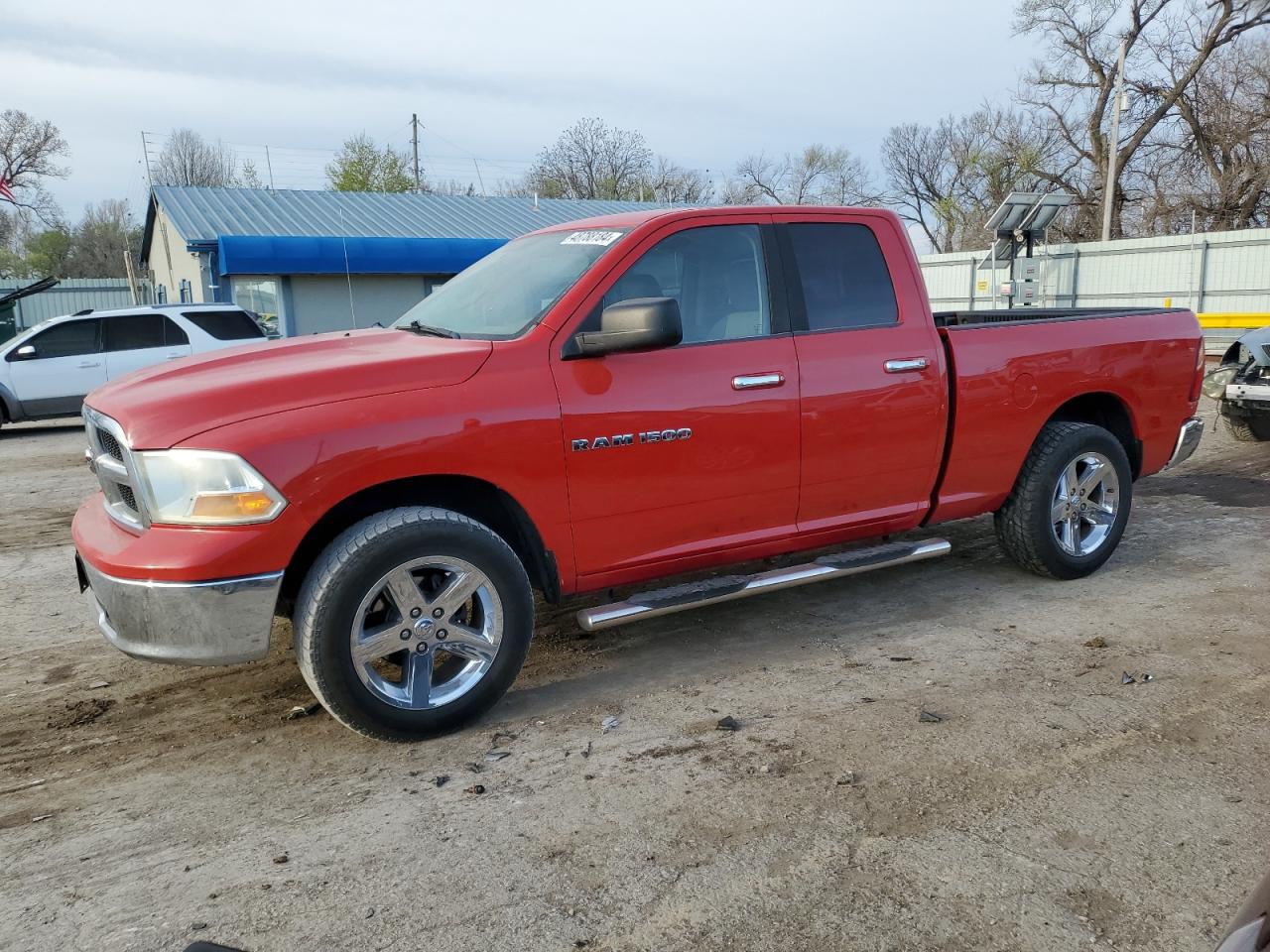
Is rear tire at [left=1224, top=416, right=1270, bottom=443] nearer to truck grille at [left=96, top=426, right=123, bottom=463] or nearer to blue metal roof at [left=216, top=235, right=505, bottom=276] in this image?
truck grille at [left=96, top=426, right=123, bottom=463]

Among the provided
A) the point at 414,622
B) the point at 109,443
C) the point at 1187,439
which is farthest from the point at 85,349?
the point at 1187,439

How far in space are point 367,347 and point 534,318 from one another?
28.6 inches

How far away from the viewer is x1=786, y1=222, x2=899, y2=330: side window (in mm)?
4586

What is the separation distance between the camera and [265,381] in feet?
11.6

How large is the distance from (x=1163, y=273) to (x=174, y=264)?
87.7ft

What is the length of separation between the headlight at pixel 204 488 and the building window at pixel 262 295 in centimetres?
2207

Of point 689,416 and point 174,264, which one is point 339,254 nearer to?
point 174,264

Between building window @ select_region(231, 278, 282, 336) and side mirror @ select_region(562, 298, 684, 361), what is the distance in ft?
72.3

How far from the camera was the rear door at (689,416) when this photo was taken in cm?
392

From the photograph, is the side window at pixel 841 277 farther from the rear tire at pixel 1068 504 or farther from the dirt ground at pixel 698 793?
the dirt ground at pixel 698 793

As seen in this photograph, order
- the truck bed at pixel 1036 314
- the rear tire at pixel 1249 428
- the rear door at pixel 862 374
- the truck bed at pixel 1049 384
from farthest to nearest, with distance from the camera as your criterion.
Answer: the rear tire at pixel 1249 428 → the truck bed at pixel 1036 314 → the truck bed at pixel 1049 384 → the rear door at pixel 862 374

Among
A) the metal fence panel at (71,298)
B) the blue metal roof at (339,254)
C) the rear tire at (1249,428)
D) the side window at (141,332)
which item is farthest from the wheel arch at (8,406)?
the metal fence panel at (71,298)

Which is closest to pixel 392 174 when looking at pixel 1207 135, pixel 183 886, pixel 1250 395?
pixel 1207 135

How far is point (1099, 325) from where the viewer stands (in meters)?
5.45
